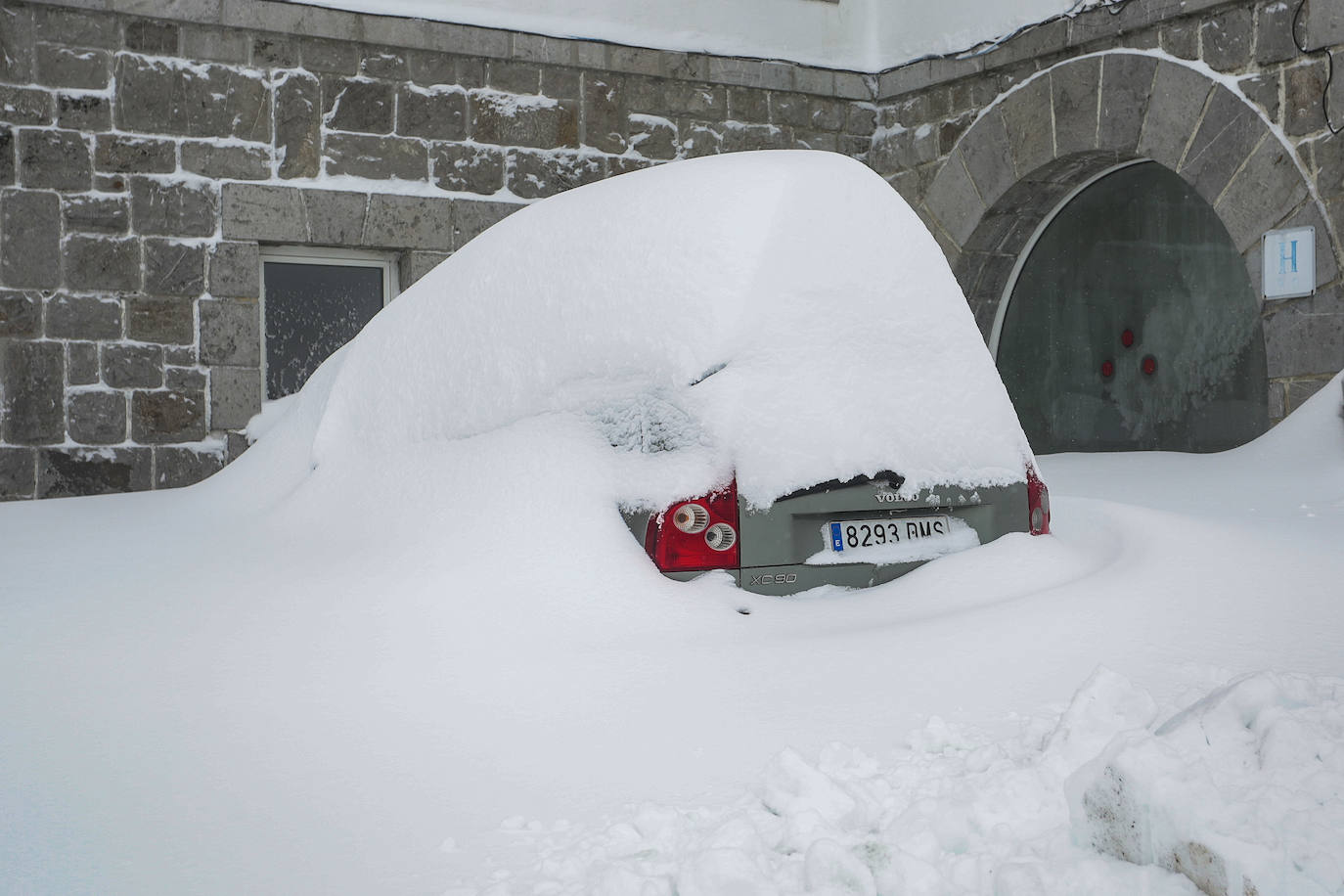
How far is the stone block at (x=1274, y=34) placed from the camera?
22.6ft

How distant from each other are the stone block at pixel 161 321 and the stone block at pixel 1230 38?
247 inches

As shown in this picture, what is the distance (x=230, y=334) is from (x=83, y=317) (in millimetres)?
833

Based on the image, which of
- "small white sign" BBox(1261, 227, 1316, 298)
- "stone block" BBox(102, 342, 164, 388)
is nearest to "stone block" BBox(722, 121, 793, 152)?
"small white sign" BBox(1261, 227, 1316, 298)

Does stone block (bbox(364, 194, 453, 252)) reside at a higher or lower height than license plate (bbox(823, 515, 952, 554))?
higher

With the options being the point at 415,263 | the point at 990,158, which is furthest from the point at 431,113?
the point at 990,158

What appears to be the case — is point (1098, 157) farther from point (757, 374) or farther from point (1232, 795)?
Result: point (1232, 795)

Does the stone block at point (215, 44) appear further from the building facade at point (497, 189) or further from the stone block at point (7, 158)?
the stone block at point (7, 158)

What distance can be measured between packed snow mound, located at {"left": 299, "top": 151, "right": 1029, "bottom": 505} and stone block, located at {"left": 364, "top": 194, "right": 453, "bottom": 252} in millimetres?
4448

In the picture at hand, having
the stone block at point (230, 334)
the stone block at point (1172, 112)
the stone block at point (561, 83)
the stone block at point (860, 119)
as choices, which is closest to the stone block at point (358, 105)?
the stone block at point (561, 83)

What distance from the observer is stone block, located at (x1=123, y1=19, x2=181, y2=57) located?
25.1ft

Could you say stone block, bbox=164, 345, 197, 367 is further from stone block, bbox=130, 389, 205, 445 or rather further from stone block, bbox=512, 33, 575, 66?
stone block, bbox=512, 33, 575, 66

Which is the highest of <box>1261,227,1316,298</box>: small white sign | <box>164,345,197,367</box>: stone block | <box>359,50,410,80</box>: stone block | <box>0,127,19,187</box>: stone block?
<box>359,50,410,80</box>: stone block

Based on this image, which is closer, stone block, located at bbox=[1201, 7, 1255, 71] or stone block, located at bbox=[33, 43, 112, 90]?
stone block, located at bbox=[1201, 7, 1255, 71]

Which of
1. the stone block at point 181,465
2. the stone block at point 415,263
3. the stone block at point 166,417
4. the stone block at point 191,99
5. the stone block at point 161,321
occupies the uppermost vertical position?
the stone block at point 191,99
